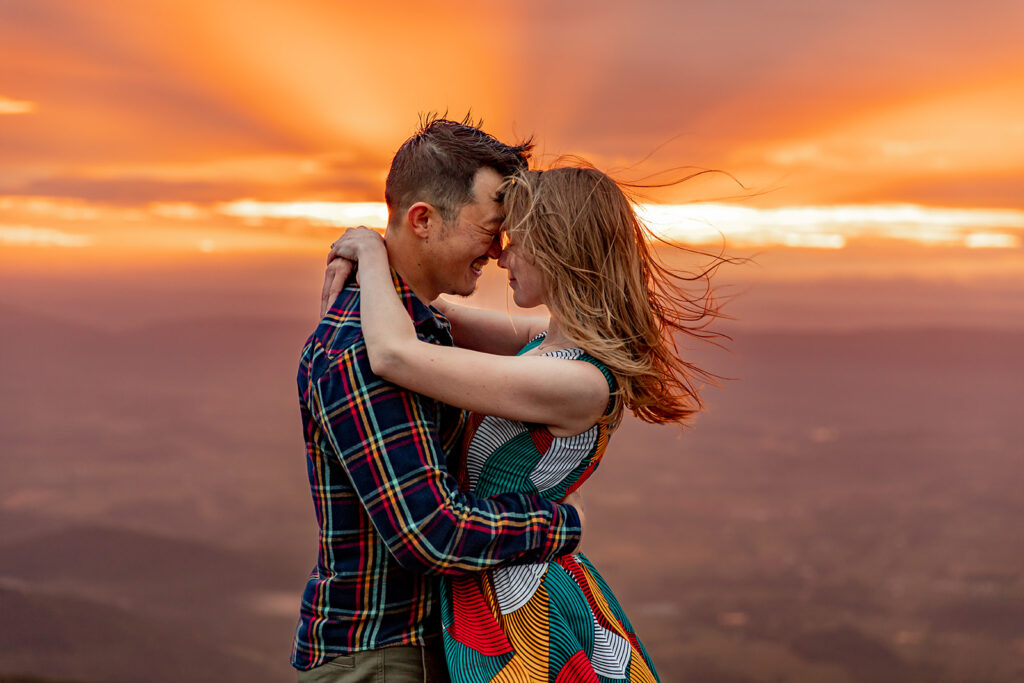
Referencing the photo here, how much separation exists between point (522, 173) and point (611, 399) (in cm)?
79

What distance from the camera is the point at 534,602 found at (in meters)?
2.55

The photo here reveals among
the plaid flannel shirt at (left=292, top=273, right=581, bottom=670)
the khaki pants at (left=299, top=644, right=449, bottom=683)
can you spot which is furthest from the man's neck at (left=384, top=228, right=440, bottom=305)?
the khaki pants at (left=299, top=644, right=449, bottom=683)

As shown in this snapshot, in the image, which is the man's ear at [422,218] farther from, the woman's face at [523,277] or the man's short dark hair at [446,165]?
the woman's face at [523,277]

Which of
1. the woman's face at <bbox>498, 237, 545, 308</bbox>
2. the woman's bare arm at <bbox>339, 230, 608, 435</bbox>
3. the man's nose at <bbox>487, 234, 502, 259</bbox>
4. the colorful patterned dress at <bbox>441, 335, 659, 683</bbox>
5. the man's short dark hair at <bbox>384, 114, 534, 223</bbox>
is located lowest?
the colorful patterned dress at <bbox>441, 335, 659, 683</bbox>

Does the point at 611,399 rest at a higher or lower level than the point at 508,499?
higher

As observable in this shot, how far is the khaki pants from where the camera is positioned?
8.55ft

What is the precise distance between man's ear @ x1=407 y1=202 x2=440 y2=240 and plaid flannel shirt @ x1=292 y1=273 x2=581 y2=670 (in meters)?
0.22

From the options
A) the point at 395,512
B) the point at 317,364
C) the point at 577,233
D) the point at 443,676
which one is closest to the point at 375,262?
the point at 317,364

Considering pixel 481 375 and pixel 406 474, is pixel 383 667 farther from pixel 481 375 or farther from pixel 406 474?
pixel 481 375

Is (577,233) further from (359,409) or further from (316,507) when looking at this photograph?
(316,507)

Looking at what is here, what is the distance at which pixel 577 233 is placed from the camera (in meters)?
2.72

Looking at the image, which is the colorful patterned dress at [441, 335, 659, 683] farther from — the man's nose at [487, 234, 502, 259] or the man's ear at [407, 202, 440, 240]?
the man's ear at [407, 202, 440, 240]

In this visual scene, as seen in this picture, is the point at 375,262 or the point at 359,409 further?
the point at 375,262

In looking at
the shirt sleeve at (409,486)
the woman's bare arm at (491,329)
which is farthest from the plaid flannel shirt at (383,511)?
the woman's bare arm at (491,329)
